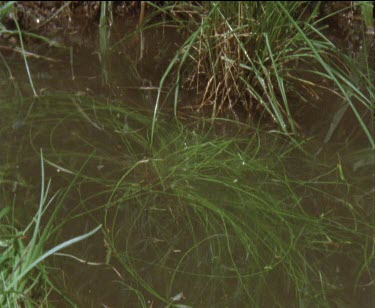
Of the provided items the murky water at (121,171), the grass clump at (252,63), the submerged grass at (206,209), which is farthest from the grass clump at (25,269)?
the grass clump at (252,63)

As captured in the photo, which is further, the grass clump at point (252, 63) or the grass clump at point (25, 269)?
the grass clump at point (252, 63)

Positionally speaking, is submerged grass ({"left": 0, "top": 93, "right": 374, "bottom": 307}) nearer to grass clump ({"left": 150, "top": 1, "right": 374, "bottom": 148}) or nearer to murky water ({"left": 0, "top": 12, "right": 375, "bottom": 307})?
murky water ({"left": 0, "top": 12, "right": 375, "bottom": 307})

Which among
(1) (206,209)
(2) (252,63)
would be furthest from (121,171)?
Result: (2) (252,63)

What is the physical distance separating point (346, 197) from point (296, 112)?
0.41m

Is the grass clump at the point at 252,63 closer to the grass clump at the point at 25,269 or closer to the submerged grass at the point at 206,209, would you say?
the submerged grass at the point at 206,209

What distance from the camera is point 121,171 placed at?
1876mm

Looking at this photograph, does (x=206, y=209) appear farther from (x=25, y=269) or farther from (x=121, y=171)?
(x=25, y=269)

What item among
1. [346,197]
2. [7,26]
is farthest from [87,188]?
[7,26]

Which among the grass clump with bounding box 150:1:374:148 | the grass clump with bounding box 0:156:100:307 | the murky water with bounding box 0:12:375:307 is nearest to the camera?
the grass clump with bounding box 0:156:100:307

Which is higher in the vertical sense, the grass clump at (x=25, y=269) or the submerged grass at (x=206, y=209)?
the grass clump at (x=25, y=269)

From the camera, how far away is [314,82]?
7.61 feet

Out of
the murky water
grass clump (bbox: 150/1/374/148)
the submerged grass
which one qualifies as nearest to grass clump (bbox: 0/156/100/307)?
the murky water

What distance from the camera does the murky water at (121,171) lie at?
1.54 m

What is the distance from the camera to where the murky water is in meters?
1.54
